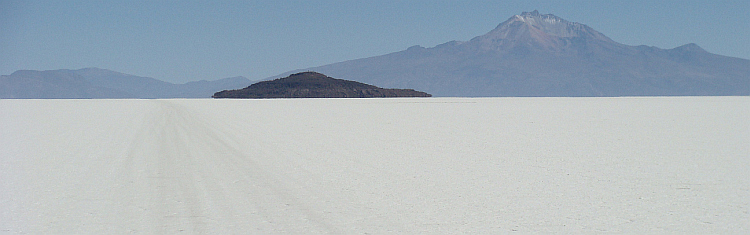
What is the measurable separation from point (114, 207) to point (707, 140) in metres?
12.2

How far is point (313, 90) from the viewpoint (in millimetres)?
145625

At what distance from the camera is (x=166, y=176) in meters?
7.78

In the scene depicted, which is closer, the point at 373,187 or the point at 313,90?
the point at 373,187

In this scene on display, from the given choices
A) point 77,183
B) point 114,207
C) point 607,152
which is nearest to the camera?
point 114,207

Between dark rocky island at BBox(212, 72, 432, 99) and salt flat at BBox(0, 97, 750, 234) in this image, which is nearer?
salt flat at BBox(0, 97, 750, 234)

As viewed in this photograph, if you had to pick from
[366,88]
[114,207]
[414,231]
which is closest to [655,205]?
[414,231]

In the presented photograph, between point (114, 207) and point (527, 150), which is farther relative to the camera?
point (527, 150)

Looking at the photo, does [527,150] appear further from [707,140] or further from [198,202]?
[198,202]

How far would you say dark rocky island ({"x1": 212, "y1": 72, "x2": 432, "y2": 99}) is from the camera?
142375mm

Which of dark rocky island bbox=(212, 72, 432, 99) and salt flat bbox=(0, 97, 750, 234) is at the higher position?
dark rocky island bbox=(212, 72, 432, 99)

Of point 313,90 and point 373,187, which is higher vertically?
point 313,90

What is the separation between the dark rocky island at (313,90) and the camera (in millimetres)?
142375

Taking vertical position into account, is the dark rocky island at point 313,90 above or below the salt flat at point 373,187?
above

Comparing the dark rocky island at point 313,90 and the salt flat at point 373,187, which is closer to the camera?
the salt flat at point 373,187
